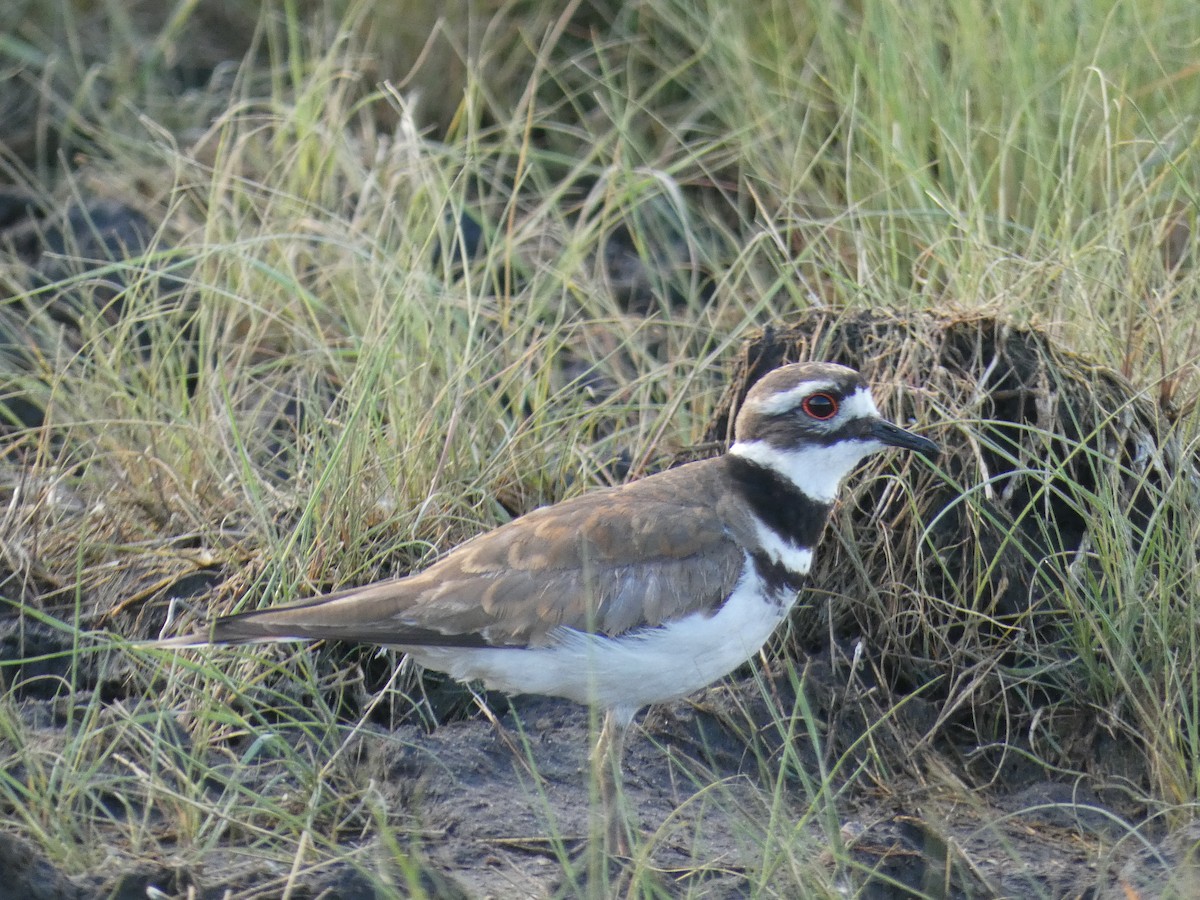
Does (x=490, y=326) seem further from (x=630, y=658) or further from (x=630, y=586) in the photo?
(x=630, y=658)

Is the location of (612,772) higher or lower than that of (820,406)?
lower

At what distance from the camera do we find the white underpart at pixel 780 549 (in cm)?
421

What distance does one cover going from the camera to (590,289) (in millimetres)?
5730

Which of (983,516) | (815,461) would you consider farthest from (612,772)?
(983,516)

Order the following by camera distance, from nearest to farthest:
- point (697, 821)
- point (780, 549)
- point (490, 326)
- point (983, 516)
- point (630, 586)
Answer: point (697, 821) < point (630, 586) < point (780, 549) < point (983, 516) < point (490, 326)

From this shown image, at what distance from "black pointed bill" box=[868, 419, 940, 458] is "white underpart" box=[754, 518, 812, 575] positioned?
1.27ft

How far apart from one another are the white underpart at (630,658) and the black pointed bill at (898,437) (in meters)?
0.63

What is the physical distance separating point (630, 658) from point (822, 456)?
2.71 feet

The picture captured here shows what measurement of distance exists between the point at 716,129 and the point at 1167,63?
186 cm

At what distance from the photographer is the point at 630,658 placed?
3.98 metres

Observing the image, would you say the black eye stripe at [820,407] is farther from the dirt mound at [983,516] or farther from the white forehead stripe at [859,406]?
the dirt mound at [983,516]

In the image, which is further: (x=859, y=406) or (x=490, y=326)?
(x=490, y=326)

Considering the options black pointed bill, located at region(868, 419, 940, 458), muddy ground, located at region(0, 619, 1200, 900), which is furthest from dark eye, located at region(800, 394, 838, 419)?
muddy ground, located at region(0, 619, 1200, 900)

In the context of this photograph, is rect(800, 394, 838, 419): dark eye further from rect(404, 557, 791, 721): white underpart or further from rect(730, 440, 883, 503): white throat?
rect(404, 557, 791, 721): white underpart
